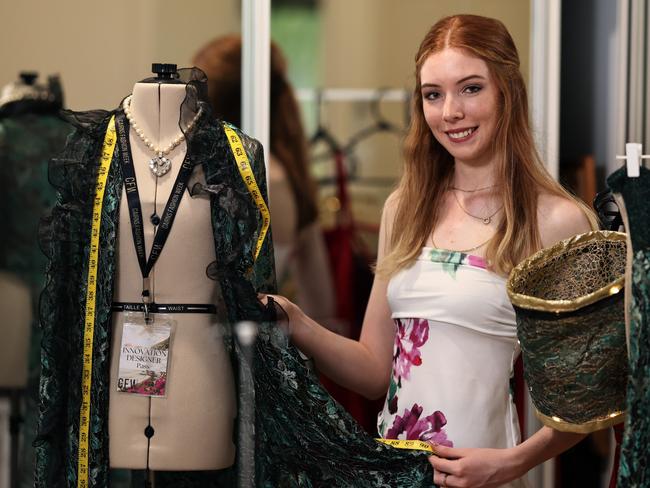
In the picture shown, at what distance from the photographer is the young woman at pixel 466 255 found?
6.61 feet

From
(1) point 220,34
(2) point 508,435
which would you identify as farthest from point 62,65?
(2) point 508,435

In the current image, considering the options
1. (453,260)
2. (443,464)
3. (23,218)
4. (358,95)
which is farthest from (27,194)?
(443,464)

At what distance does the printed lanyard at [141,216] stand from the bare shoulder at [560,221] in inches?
28.3

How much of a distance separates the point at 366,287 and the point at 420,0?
0.91m

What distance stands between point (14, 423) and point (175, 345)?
102 cm

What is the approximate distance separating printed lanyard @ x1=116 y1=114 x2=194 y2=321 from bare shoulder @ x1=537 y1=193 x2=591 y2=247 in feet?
2.35

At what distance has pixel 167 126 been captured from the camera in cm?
198

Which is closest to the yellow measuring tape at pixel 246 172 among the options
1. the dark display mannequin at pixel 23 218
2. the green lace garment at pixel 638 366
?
the green lace garment at pixel 638 366

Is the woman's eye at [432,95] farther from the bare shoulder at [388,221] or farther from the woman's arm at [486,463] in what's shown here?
the woman's arm at [486,463]

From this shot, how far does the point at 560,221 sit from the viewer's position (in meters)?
2.02

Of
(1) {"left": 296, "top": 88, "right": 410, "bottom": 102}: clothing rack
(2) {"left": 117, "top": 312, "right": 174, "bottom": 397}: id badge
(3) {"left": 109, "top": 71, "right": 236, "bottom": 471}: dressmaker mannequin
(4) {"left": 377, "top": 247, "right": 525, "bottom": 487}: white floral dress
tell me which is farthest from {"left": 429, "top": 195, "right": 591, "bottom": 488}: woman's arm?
(1) {"left": 296, "top": 88, "right": 410, "bottom": 102}: clothing rack

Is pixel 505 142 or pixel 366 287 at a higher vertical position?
pixel 505 142

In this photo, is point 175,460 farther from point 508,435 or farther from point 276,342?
point 508,435

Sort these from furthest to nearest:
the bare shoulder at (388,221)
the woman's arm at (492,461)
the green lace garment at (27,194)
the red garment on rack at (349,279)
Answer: the red garment on rack at (349,279) < the green lace garment at (27,194) < the bare shoulder at (388,221) < the woman's arm at (492,461)
